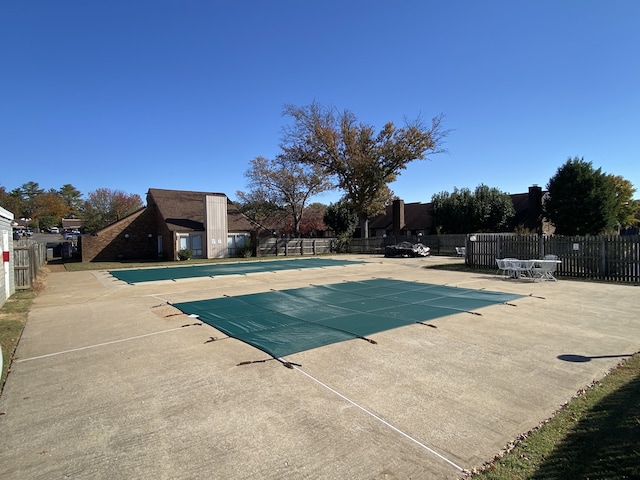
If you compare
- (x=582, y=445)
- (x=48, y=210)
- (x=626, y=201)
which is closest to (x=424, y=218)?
(x=626, y=201)

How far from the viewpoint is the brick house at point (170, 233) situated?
31355mm

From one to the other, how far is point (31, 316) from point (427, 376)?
9628 millimetres

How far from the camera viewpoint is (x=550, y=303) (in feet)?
31.3

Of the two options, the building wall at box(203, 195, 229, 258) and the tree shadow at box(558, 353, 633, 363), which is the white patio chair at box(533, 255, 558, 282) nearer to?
the tree shadow at box(558, 353, 633, 363)

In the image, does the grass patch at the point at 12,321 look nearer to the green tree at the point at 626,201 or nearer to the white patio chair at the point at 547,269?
the white patio chair at the point at 547,269

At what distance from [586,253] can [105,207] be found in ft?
201

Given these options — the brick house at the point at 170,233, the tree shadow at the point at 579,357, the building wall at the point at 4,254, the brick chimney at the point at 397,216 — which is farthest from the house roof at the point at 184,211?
the tree shadow at the point at 579,357

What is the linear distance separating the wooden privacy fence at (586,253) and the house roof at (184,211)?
24138 millimetres

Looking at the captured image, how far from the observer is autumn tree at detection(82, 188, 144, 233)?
52.3 meters

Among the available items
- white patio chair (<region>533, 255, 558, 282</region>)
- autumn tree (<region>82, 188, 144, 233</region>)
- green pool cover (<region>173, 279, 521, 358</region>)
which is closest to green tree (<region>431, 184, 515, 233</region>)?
white patio chair (<region>533, 255, 558, 282</region>)

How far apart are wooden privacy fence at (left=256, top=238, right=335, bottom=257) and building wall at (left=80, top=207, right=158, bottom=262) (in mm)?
10210

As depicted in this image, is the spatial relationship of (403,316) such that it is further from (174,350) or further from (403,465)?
(403,465)

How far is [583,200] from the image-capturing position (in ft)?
108

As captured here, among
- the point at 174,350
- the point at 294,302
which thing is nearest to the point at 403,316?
the point at 294,302
